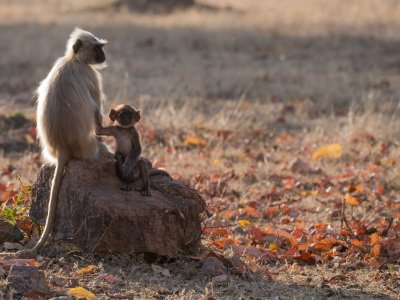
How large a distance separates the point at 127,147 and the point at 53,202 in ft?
2.07

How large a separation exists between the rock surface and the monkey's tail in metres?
0.06

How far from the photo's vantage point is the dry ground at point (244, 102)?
5.30m

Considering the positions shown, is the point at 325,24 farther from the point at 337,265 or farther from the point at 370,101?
the point at 337,265

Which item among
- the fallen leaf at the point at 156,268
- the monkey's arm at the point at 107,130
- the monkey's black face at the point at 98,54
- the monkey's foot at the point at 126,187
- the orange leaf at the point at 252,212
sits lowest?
the orange leaf at the point at 252,212

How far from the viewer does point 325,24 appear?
20641 millimetres

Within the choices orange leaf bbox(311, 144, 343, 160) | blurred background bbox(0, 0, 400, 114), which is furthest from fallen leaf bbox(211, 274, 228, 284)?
blurred background bbox(0, 0, 400, 114)

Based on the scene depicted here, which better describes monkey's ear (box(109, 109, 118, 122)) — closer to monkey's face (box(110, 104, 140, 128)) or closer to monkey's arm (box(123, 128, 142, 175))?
monkey's face (box(110, 104, 140, 128))

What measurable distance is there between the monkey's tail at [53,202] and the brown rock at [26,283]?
0.60 m

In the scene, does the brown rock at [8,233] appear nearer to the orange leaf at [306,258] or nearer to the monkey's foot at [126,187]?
the monkey's foot at [126,187]

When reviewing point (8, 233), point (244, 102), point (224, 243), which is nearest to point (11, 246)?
point (8, 233)

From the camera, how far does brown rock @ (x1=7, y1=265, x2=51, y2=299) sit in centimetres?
453

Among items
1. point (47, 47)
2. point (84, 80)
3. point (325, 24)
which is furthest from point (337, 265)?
point (325, 24)

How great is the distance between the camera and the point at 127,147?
5.39 meters

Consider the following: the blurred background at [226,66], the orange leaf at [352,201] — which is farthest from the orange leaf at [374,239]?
the blurred background at [226,66]
